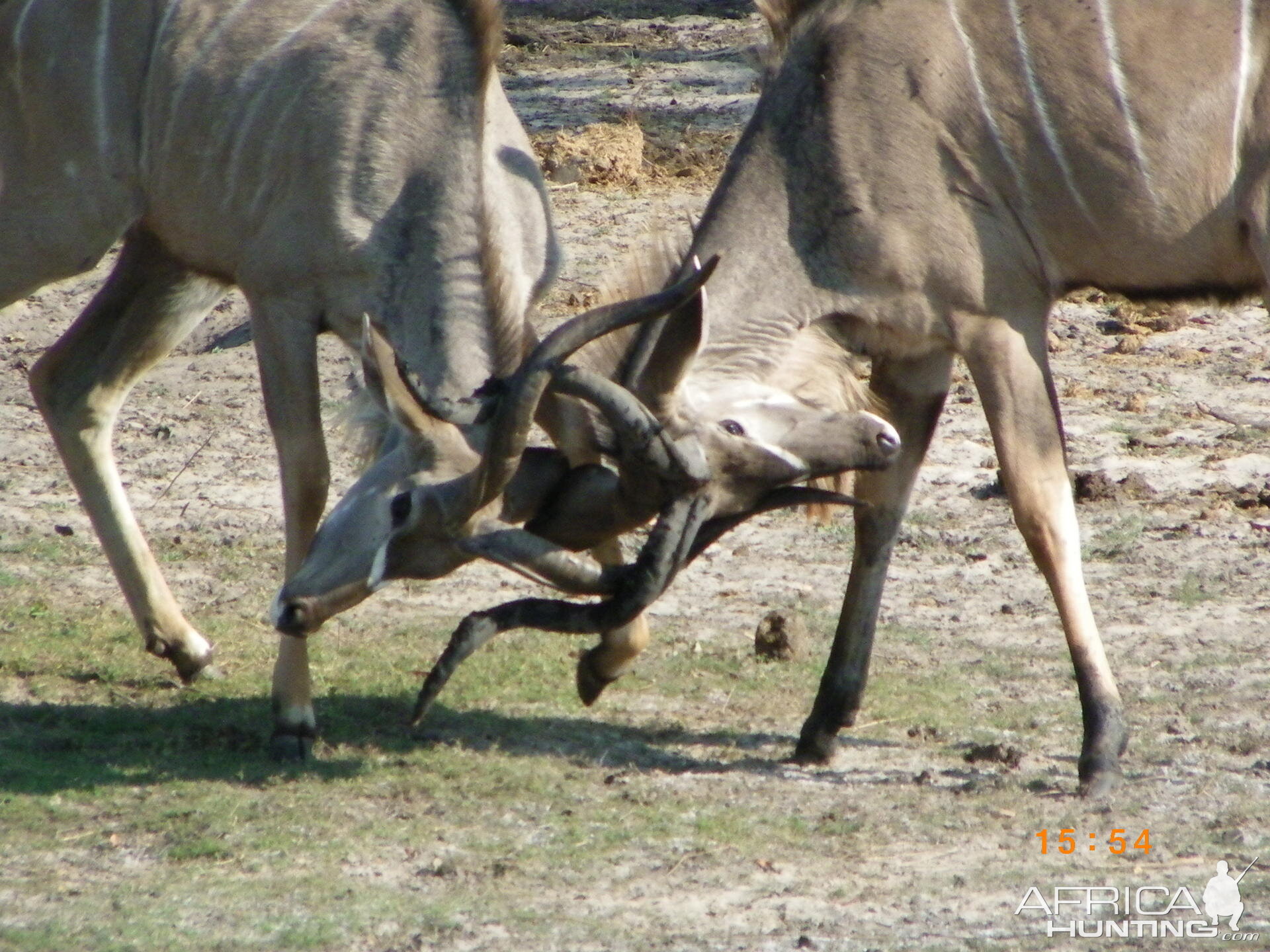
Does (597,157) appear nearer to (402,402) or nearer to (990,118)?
(990,118)

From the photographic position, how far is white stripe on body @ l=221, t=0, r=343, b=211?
5051 mm

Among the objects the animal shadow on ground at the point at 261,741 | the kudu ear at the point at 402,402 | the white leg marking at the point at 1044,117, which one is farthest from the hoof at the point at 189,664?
the white leg marking at the point at 1044,117

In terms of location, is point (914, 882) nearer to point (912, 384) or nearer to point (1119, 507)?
point (912, 384)

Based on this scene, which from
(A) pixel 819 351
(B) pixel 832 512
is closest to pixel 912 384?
(A) pixel 819 351

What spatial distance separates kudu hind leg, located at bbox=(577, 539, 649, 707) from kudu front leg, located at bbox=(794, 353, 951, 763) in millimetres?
510

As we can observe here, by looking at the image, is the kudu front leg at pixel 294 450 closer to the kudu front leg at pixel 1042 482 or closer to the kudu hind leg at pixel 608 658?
the kudu hind leg at pixel 608 658

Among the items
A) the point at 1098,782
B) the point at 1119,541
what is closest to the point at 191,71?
the point at 1098,782

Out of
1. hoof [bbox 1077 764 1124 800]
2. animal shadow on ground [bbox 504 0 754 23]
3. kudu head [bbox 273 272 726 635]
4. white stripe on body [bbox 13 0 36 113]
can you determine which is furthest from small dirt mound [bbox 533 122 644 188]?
hoof [bbox 1077 764 1124 800]

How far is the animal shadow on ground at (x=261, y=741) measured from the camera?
4656mm

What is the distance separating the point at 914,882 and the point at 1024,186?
1.75 metres

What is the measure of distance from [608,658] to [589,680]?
0.09 metres

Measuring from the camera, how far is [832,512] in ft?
21.0

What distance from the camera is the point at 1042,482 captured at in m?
4.57

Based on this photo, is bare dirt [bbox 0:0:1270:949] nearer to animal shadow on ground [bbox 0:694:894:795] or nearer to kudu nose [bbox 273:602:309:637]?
animal shadow on ground [bbox 0:694:894:795]
